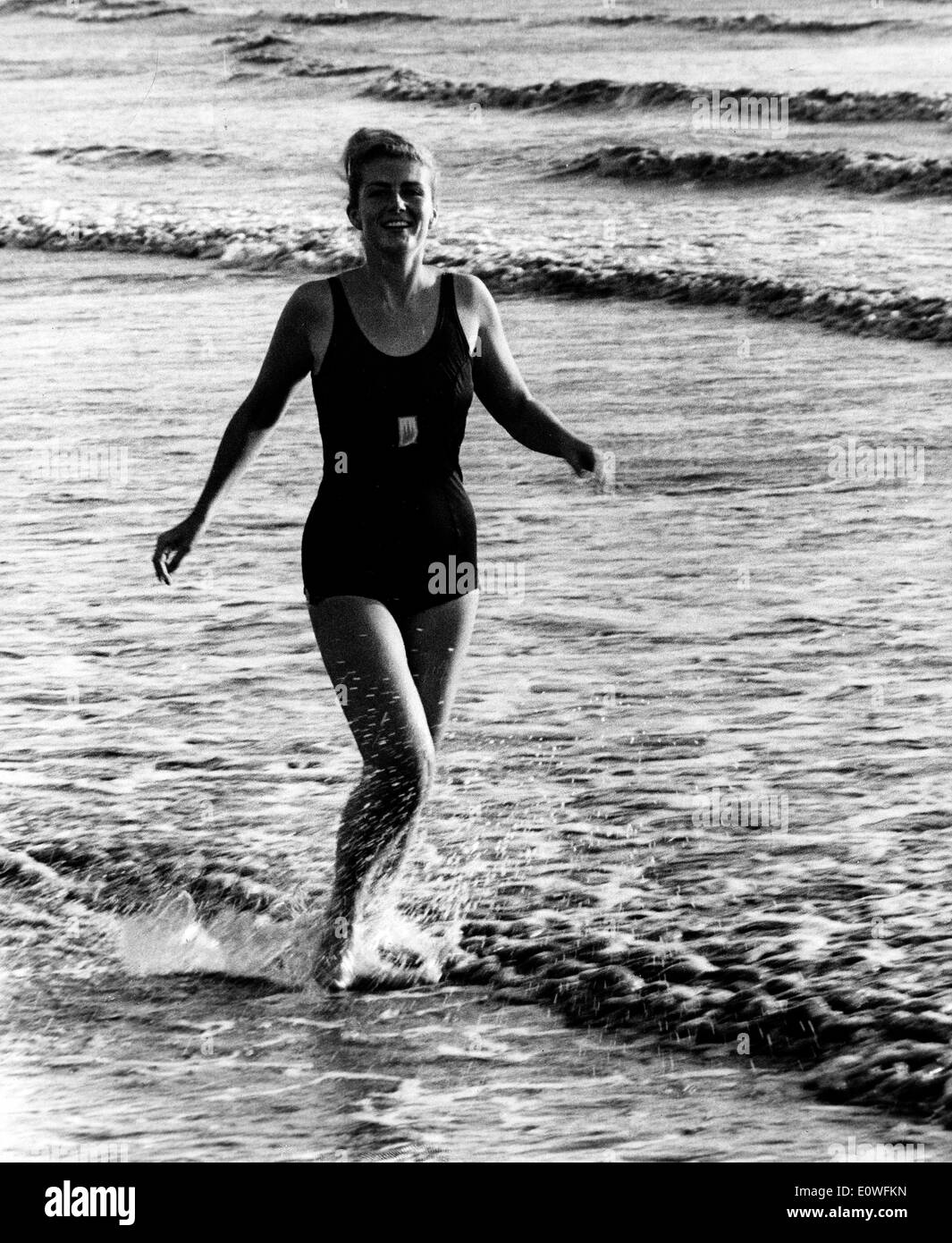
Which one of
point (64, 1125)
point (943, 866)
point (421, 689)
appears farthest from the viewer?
point (943, 866)

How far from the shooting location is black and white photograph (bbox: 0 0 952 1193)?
351 cm

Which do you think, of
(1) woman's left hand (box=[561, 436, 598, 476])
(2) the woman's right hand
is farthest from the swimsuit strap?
(2) the woman's right hand

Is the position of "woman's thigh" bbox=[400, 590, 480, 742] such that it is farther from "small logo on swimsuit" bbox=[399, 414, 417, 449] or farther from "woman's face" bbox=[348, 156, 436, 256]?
"woman's face" bbox=[348, 156, 436, 256]

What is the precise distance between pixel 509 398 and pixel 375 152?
1.64ft

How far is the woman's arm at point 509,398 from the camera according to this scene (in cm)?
363

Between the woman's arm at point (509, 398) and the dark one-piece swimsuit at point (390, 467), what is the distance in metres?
0.05

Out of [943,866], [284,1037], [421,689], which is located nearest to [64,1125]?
[284,1037]

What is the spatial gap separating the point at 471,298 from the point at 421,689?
712mm

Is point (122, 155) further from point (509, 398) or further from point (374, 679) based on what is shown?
point (374, 679)

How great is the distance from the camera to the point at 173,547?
3.61 metres

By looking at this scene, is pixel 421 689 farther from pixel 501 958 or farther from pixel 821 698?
pixel 821 698

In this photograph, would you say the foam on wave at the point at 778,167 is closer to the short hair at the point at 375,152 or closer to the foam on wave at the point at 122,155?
the foam on wave at the point at 122,155

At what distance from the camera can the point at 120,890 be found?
4637 mm

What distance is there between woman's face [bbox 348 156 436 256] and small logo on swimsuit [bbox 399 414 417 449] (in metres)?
0.29
